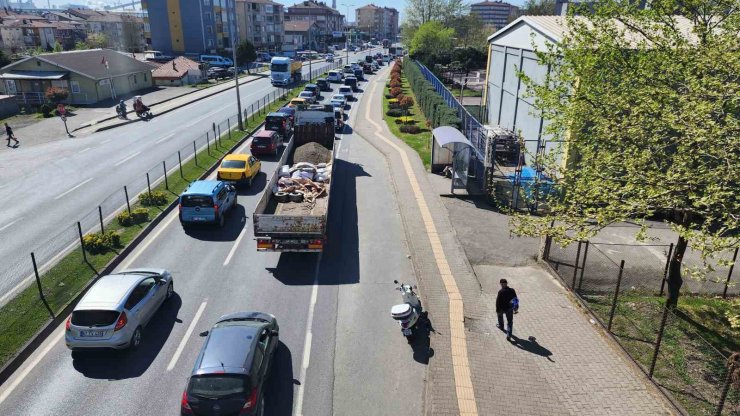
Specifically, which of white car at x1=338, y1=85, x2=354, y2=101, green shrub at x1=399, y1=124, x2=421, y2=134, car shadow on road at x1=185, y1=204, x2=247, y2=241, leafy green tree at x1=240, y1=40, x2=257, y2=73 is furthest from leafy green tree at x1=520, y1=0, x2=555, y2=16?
car shadow on road at x1=185, y1=204, x2=247, y2=241

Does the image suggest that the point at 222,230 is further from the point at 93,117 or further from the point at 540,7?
the point at 540,7

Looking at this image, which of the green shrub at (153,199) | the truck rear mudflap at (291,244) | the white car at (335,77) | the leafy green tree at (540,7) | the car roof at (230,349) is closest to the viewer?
the car roof at (230,349)

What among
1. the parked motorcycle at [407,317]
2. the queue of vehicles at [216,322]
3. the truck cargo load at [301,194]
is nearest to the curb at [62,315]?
the queue of vehicles at [216,322]

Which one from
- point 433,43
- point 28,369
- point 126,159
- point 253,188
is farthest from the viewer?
point 433,43

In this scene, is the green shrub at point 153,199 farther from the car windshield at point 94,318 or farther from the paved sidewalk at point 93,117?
the paved sidewalk at point 93,117

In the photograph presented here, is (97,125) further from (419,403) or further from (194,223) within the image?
(419,403)

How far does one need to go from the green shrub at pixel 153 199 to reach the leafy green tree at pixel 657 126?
1569 centimetres

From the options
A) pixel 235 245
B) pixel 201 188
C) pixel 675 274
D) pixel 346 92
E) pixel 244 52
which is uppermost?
pixel 244 52

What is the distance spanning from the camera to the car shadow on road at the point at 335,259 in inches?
624

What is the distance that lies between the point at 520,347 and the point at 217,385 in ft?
24.4

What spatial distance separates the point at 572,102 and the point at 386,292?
7.74 meters

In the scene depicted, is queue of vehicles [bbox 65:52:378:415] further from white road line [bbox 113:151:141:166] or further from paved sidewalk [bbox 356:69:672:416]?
white road line [bbox 113:151:141:166]

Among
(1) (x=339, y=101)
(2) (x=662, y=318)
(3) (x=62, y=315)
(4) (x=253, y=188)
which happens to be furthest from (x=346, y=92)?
(2) (x=662, y=318)

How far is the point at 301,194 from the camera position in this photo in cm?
1908
